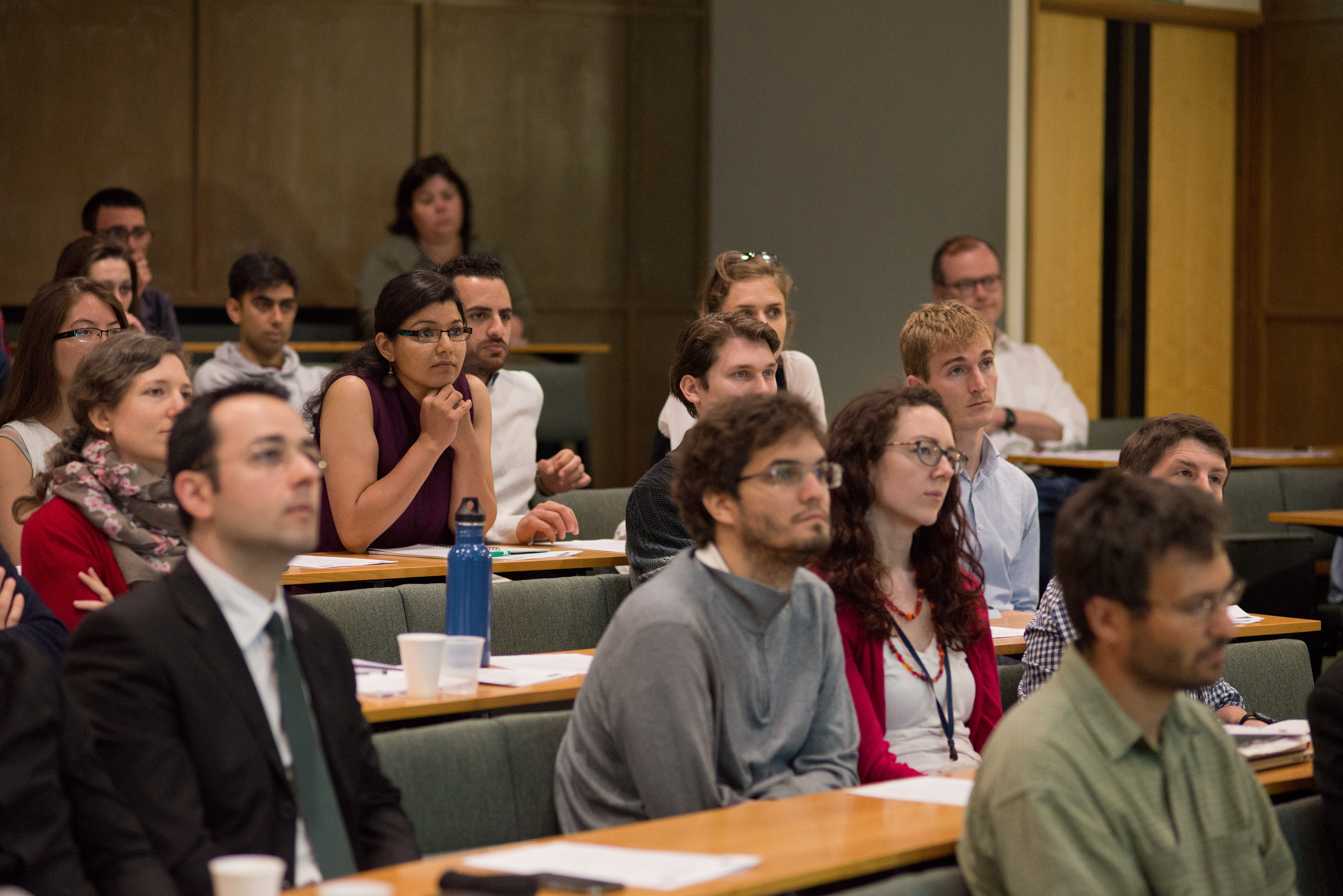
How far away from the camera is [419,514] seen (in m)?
4.04

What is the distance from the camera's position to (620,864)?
1.87 metres

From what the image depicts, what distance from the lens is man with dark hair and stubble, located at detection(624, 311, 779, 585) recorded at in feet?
11.3

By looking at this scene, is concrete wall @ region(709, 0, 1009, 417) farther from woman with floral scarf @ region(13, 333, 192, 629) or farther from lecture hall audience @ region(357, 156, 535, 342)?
woman with floral scarf @ region(13, 333, 192, 629)

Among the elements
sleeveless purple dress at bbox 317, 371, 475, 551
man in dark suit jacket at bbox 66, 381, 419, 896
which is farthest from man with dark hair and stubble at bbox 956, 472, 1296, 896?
sleeveless purple dress at bbox 317, 371, 475, 551

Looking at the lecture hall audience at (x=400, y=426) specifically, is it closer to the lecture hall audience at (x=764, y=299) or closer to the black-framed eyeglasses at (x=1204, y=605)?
the lecture hall audience at (x=764, y=299)

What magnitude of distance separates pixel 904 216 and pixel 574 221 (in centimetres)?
192

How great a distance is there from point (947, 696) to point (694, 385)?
1171 millimetres

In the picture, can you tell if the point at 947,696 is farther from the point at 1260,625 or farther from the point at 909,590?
the point at 1260,625

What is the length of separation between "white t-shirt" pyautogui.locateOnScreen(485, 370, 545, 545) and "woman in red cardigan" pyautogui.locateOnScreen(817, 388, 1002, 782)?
2044 mm

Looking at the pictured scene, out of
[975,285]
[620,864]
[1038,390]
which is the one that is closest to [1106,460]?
[975,285]

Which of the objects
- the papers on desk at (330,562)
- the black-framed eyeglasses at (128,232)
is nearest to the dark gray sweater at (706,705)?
the papers on desk at (330,562)

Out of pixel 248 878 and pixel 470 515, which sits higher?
pixel 470 515

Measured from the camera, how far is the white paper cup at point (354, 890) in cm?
159

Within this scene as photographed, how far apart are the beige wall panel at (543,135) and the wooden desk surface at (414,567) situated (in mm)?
4564
